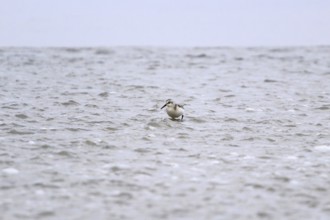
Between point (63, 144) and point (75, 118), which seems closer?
point (63, 144)

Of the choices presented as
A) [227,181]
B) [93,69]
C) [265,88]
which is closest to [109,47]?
[93,69]

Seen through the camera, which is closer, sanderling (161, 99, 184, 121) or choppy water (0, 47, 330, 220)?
choppy water (0, 47, 330, 220)

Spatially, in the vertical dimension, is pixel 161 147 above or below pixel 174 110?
below

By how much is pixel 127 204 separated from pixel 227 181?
74.9 inches

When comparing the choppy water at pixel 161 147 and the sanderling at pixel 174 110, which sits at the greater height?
the sanderling at pixel 174 110

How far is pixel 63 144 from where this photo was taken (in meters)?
12.0

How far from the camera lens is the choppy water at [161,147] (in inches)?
333

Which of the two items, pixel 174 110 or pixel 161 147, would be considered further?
pixel 174 110

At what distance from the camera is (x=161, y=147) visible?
12.0 metres

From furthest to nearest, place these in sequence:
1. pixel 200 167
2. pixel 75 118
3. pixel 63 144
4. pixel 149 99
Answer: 1. pixel 149 99
2. pixel 75 118
3. pixel 63 144
4. pixel 200 167

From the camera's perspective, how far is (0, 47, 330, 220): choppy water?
27.8 feet

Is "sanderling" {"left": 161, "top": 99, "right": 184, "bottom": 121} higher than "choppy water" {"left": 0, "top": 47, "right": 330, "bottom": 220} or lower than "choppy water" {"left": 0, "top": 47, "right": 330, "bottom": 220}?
higher

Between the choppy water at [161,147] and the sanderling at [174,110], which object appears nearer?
the choppy water at [161,147]

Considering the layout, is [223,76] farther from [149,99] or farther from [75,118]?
[75,118]
